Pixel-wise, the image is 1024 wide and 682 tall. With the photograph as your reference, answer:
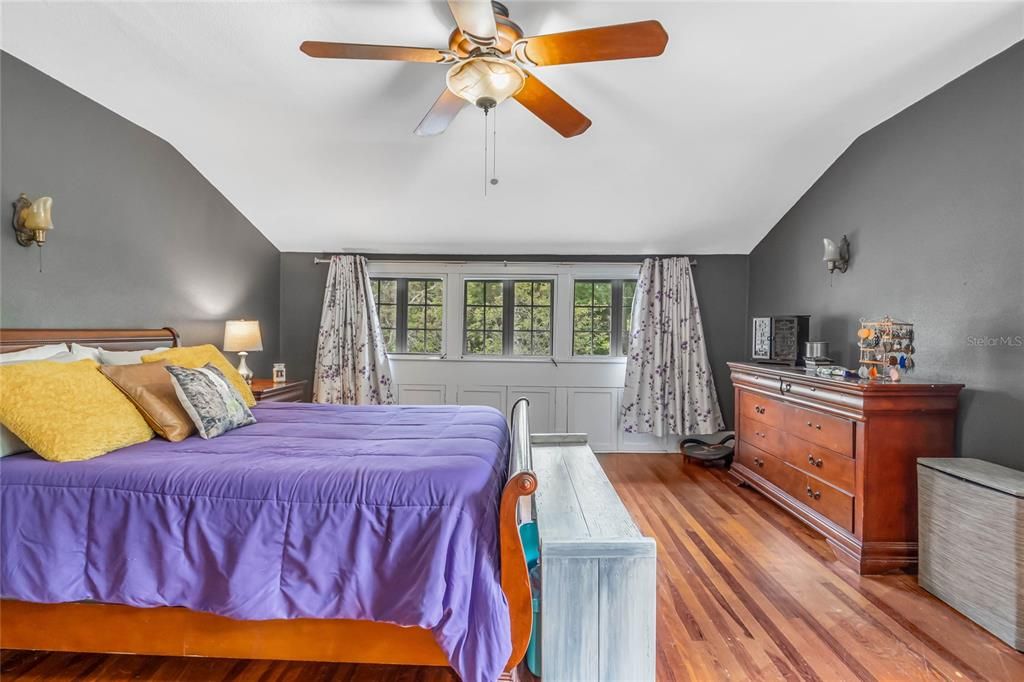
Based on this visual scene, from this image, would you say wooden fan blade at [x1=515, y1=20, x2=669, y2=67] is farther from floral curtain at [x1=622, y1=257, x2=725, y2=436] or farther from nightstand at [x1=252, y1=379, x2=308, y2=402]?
floral curtain at [x1=622, y1=257, x2=725, y2=436]

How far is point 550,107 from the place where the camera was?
2.20m

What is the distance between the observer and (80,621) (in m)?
1.66

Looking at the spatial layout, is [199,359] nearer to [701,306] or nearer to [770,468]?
[770,468]

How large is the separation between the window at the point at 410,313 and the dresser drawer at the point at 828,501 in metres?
3.28

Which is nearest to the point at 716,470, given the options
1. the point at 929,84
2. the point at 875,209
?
the point at 875,209

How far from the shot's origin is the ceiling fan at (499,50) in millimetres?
1662

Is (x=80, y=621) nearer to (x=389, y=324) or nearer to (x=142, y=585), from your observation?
(x=142, y=585)

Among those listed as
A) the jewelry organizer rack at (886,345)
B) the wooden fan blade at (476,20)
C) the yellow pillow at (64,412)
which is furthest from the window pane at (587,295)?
the yellow pillow at (64,412)

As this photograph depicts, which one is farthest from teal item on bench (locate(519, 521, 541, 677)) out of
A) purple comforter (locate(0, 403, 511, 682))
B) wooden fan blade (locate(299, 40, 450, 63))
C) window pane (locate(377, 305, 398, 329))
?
window pane (locate(377, 305, 398, 329))

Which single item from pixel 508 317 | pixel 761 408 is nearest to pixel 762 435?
pixel 761 408

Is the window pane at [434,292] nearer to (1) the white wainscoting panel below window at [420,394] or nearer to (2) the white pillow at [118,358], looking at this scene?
(1) the white wainscoting panel below window at [420,394]

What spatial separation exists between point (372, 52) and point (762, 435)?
11.0 ft

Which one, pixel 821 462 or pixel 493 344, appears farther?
pixel 493 344

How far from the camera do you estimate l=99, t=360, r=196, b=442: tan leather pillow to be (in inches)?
81.7
